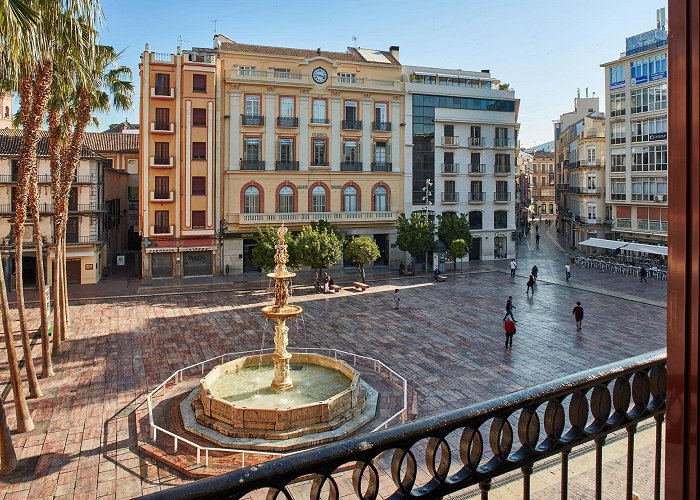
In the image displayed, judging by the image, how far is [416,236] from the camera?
38562 mm

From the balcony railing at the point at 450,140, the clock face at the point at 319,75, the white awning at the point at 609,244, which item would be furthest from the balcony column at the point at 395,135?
the white awning at the point at 609,244

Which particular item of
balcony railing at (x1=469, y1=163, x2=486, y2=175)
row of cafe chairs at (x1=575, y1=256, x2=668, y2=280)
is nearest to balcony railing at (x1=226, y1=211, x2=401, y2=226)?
balcony railing at (x1=469, y1=163, x2=486, y2=175)

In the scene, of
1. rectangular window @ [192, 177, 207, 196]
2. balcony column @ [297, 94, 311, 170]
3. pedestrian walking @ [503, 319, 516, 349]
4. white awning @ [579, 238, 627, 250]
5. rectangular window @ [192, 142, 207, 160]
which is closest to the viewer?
pedestrian walking @ [503, 319, 516, 349]

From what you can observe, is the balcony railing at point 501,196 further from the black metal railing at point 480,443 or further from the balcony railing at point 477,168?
the black metal railing at point 480,443

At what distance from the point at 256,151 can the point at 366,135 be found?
8.61 meters

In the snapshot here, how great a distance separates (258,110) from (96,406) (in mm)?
28837

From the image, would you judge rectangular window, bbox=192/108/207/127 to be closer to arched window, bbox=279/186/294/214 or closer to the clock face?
arched window, bbox=279/186/294/214

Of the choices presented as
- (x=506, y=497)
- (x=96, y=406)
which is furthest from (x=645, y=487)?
(x=96, y=406)

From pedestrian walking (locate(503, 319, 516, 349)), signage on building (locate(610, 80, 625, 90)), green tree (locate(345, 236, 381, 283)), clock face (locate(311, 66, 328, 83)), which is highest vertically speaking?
signage on building (locate(610, 80, 625, 90))

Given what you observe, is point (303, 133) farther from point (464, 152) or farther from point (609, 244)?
point (609, 244)

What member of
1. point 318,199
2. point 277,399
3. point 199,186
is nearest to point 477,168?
point 318,199

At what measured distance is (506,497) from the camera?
8.31m

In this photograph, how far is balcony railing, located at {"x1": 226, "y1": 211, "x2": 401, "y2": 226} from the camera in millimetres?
39094

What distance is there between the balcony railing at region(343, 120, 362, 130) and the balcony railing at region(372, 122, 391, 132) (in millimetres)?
Result: 1225
